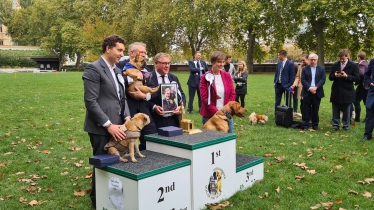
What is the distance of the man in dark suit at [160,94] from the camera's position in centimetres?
498

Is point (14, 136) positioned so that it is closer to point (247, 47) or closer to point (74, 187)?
point (74, 187)

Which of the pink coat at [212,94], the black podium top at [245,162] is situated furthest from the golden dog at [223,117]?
the black podium top at [245,162]

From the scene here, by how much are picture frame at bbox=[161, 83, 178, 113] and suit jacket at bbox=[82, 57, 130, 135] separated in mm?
817

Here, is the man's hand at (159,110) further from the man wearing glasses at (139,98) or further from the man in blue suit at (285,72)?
the man in blue suit at (285,72)

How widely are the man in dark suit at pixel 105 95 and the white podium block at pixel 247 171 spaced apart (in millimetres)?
1934

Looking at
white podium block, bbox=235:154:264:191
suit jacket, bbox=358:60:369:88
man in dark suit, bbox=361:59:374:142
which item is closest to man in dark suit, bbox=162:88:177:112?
white podium block, bbox=235:154:264:191

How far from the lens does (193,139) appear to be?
14.4 ft

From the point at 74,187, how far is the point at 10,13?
8416 cm

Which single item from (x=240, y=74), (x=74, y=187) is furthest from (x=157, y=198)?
(x=240, y=74)

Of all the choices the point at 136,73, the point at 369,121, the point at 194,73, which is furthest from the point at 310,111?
the point at 136,73

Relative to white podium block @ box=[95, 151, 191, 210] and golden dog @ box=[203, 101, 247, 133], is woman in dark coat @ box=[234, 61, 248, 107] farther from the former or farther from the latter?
white podium block @ box=[95, 151, 191, 210]

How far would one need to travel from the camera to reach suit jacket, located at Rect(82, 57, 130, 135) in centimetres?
384

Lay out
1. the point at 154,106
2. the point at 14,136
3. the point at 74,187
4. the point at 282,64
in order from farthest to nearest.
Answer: the point at 282,64 < the point at 14,136 < the point at 74,187 < the point at 154,106

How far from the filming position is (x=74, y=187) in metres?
5.35
